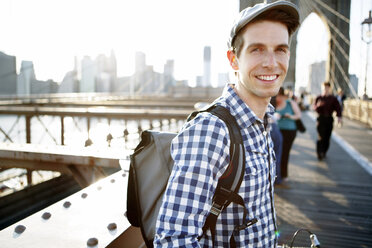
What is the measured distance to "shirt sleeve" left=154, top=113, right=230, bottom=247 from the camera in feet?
2.68

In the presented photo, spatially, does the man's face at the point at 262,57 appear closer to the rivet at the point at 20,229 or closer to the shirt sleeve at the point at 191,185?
the shirt sleeve at the point at 191,185

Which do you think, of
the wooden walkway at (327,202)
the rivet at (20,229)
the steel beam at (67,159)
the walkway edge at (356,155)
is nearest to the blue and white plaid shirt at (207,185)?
the rivet at (20,229)

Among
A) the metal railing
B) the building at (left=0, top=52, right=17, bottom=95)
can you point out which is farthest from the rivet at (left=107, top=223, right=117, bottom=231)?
the building at (left=0, top=52, right=17, bottom=95)

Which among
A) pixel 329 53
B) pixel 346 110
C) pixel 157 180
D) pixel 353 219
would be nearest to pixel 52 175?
pixel 353 219

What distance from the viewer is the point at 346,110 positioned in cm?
1803

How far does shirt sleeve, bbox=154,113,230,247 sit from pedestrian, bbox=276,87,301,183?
395 cm

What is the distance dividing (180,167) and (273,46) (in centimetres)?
52

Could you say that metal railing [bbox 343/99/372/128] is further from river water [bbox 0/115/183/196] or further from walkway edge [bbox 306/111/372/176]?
river water [bbox 0/115/183/196]

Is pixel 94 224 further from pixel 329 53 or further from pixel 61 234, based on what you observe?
pixel 329 53

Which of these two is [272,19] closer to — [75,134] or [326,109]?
[326,109]

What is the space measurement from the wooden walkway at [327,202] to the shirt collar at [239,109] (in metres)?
2.08

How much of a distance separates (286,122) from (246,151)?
402cm

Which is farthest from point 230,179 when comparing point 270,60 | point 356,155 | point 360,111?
point 360,111

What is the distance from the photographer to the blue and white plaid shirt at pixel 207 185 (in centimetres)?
83
